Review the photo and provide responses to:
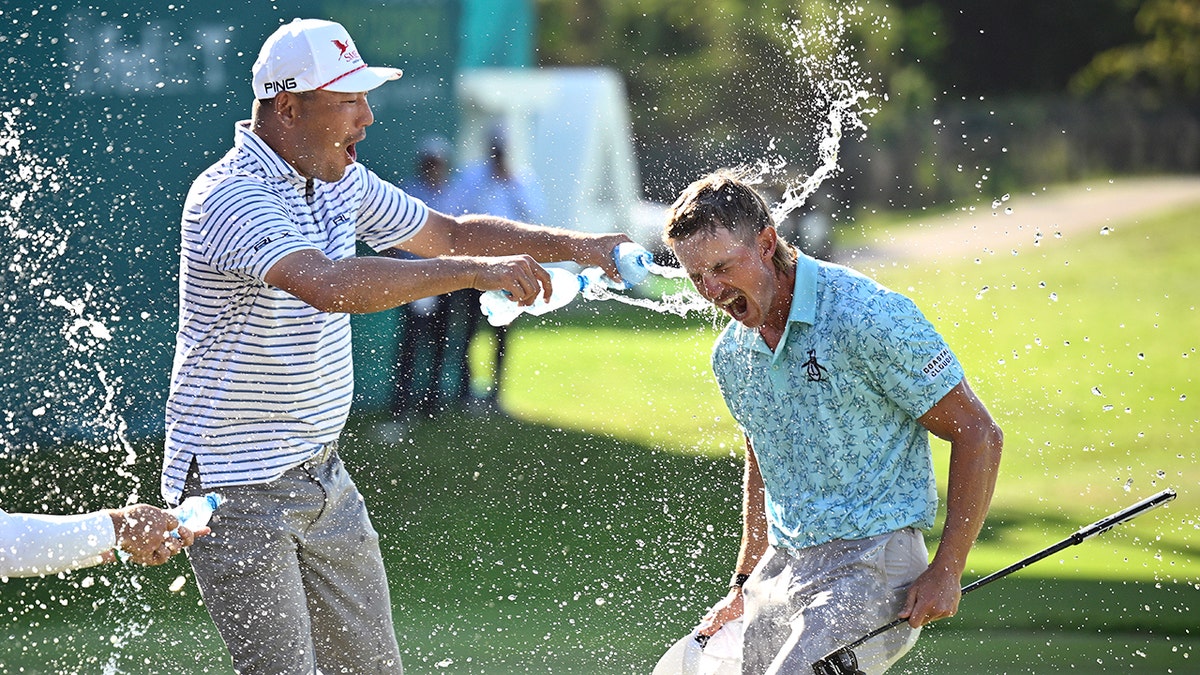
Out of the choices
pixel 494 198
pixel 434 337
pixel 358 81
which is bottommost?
pixel 434 337

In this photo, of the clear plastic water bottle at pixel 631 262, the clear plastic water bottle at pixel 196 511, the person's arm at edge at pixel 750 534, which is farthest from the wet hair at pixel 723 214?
the clear plastic water bottle at pixel 196 511

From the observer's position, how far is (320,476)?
3.77 metres

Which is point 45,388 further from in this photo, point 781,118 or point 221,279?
point 781,118

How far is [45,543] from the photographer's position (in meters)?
3.25

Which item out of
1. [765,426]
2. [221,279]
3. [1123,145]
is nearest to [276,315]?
[221,279]

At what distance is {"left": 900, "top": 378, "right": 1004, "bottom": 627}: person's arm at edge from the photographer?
11.0 ft

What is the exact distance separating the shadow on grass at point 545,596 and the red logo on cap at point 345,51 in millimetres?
2477

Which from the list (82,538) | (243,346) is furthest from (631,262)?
(82,538)

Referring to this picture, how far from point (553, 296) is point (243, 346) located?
736 millimetres

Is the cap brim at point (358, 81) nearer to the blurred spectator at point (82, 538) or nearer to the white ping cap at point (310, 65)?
the white ping cap at point (310, 65)

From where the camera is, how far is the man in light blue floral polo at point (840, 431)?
3.38 metres

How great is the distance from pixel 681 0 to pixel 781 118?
5.26 m

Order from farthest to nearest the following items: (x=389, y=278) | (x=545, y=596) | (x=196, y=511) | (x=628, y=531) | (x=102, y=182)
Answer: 1. (x=102, y=182)
2. (x=628, y=531)
3. (x=545, y=596)
4. (x=196, y=511)
5. (x=389, y=278)

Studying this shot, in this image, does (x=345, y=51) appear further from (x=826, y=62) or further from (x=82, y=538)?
(x=826, y=62)
